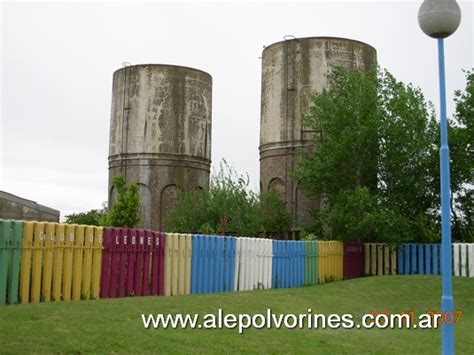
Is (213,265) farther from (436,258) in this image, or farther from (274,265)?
(436,258)

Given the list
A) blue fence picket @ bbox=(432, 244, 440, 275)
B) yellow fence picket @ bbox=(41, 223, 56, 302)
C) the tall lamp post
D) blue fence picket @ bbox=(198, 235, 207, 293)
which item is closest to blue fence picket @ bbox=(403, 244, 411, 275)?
blue fence picket @ bbox=(432, 244, 440, 275)

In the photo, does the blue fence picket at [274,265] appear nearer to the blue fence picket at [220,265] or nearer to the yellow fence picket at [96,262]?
the blue fence picket at [220,265]

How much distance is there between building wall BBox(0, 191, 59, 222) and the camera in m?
27.6

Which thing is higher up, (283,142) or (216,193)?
(283,142)

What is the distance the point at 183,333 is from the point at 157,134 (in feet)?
89.2

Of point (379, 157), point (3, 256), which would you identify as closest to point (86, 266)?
point (3, 256)

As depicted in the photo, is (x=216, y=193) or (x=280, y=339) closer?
(x=280, y=339)

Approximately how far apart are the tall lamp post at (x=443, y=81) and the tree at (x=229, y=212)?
20742 mm

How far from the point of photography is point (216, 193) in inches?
1204

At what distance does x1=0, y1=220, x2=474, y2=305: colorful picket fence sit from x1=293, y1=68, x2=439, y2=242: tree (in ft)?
10.8

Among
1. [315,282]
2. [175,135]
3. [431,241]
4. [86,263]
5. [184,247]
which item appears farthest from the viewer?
[175,135]

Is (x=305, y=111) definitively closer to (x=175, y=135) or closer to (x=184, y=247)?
(x=175, y=135)

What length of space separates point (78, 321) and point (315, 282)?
44.9 feet

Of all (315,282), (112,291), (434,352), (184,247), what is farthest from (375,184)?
(434,352)
